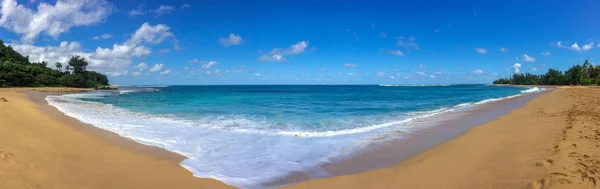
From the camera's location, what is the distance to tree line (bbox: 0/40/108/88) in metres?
54.4

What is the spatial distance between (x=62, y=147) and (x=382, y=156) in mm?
7847

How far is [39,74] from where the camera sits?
6438 centimetres

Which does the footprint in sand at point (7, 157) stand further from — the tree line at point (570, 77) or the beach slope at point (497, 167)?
the tree line at point (570, 77)

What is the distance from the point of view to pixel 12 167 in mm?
4711

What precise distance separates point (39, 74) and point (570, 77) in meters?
166

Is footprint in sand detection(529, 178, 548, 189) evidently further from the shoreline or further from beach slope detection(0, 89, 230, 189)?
beach slope detection(0, 89, 230, 189)

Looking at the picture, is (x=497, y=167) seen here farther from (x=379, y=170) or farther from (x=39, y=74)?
(x=39, y=74)

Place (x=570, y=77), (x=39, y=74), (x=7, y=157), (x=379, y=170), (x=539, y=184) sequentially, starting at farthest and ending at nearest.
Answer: (x=570, y=77) → (x=39, y=74) → (x=379, y=170) → (x=7, y=157) → (x=539, y=184)

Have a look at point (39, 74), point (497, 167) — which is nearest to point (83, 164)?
point (497, 167)

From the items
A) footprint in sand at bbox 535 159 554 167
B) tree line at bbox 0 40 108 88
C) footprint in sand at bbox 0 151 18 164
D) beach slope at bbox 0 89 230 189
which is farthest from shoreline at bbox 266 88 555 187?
tree line at bbox 0 40 108 88

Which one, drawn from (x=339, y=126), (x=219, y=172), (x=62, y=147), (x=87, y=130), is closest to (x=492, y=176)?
(x=219, y=172)

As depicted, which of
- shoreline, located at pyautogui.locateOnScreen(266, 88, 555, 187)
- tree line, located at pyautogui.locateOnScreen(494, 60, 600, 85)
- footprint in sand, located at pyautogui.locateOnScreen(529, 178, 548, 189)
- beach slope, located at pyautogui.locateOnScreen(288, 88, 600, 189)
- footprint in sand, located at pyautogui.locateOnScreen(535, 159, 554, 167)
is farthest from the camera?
tree line, located at pyautogui.locateOnScreen(494, 60, 600, 85)

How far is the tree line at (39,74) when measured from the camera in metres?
54.4

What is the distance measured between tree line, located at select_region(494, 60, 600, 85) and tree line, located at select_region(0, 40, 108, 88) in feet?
460
